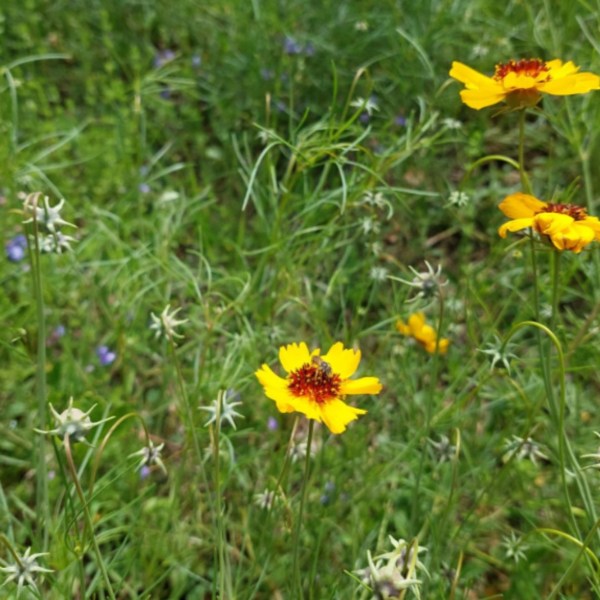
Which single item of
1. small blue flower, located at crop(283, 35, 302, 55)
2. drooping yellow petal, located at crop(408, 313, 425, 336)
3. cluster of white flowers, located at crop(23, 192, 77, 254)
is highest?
cluster of white flowers, located at crop(23, 192, 77, 254)

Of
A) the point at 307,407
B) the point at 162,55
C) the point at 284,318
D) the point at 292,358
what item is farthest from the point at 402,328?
the point at 162,55

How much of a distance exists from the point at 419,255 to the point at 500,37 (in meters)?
0.63

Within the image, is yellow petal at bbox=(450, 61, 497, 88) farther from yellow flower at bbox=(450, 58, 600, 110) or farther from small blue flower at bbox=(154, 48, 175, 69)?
small blue flower at bbox=(154, 48, 175, 69)

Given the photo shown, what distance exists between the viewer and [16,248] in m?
1.59

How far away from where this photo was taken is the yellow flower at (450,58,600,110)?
93cm

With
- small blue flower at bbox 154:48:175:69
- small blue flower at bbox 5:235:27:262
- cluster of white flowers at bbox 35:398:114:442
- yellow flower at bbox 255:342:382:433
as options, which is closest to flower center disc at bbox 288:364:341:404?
yellow flower at bbox 255:342:382:433

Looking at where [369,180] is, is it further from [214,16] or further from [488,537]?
[214,16]

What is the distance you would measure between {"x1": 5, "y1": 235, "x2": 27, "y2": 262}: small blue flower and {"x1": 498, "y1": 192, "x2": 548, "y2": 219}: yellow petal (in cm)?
104

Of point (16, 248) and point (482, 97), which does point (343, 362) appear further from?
point (16, 248)

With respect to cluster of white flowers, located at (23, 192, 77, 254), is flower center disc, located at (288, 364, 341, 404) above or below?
below

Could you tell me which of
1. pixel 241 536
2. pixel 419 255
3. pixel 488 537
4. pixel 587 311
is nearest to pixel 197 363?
pixel 241 536

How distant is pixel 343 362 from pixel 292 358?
6 centimetres

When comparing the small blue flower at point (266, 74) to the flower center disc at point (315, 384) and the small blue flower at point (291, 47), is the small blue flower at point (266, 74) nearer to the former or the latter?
the small blue flower at point (291, 47)

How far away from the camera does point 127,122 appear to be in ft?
6.14
